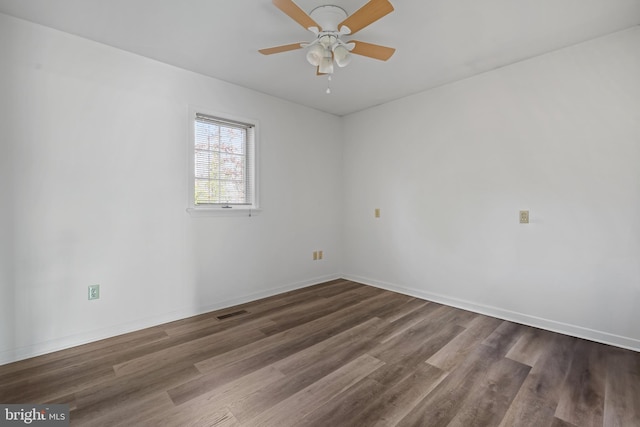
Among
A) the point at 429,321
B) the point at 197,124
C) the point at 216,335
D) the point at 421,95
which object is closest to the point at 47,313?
the point at 216,335

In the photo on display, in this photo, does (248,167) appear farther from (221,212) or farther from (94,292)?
(94,292)

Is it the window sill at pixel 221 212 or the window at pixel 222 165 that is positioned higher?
the window at pixel 222 165

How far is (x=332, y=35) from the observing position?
216 centimetres

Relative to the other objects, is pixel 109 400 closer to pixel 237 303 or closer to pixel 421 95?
pixel 237 303

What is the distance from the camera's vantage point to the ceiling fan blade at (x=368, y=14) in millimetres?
1665

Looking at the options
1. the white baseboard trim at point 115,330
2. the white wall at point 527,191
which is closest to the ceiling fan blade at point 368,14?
the white wall at point 527,191

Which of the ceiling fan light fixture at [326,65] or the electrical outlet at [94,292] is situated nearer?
the ceiling fan light fixture at [326,65]

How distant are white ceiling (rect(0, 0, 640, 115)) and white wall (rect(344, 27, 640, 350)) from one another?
1.06ft

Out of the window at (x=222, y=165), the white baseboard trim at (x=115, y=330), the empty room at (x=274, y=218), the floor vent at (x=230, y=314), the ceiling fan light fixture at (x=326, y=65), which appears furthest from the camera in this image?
the window at (x=222, y=165)

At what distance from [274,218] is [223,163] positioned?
91 cm

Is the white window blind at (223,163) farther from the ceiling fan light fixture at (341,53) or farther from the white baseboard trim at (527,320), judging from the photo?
the white baseboard trim at (527,320)

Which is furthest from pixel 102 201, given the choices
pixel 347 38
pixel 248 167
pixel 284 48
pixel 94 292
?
pixel 347 38

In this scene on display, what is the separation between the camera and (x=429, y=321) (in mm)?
2836

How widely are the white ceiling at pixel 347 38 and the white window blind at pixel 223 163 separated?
55 centimetres
